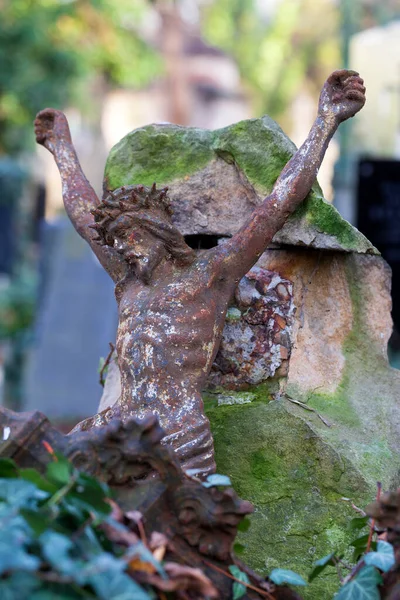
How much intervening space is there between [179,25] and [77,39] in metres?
6.31

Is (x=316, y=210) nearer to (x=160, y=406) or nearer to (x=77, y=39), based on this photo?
(x=160, y=406)

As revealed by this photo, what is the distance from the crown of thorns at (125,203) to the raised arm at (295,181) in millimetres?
245

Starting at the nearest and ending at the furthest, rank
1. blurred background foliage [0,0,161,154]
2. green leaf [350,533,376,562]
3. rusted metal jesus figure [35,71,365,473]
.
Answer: green leaf [350,533,376,562] < rusted metal jesus figure [35,71,365,473] < blurred background foliage [0,0,161,154]

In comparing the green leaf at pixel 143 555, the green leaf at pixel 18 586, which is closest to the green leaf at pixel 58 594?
the green leaf at pixel 18 586

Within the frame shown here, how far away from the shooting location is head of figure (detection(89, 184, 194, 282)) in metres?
2.64

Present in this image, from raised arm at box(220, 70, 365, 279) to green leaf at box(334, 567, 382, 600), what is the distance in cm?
103

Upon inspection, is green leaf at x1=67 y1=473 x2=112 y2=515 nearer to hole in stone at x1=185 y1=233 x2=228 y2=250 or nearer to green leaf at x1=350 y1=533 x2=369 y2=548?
green leaf at x1=350 y1=533 x2=369 y2=548

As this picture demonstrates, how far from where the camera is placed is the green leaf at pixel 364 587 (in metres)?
1.91

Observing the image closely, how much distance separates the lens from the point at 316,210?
9.37 feet

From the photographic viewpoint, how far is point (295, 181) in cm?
271

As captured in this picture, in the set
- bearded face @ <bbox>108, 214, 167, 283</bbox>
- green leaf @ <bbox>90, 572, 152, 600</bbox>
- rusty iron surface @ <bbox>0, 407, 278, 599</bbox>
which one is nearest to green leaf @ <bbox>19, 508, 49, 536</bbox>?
green leaf @ <bbox>90, 572, 152, 600</bbox>

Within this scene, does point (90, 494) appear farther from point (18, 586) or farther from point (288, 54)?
point (288, 54)

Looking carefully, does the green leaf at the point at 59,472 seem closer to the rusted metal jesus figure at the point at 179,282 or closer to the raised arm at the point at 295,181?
the rusted metal jesus figure at the point at 179,282

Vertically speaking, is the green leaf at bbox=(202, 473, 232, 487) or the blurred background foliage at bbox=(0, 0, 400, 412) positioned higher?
the blurred background foliage at bbox=(0, 0, 400, 412)
